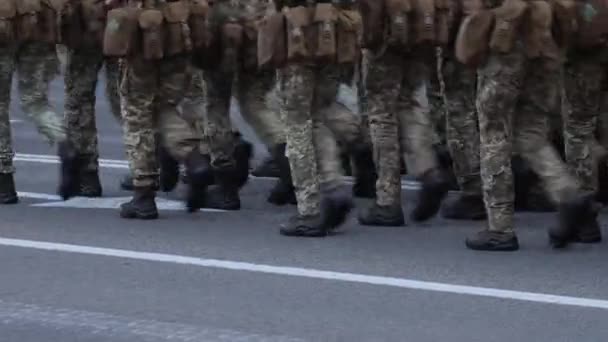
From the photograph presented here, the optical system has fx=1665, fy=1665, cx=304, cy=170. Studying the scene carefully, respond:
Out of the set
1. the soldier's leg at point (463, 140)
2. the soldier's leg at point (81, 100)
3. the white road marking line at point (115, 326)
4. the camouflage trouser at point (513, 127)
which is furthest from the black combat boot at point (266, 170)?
the white road marking line at point (115, 326)

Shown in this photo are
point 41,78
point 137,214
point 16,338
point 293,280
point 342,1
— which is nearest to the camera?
point 16,338

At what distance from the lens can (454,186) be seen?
36.0ft

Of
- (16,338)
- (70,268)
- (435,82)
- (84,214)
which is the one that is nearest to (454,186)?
(435,82)

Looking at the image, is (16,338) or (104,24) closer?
(16,338)

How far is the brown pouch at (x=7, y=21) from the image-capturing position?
10.4 m

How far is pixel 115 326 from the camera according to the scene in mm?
7492

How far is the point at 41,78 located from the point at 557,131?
338 cm

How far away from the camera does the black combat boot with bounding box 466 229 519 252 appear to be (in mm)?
9141

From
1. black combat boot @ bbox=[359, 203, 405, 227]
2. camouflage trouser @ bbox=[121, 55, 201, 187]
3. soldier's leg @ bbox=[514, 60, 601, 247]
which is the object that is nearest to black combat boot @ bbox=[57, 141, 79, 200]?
camouflage trouser @ bbox=[121, 55, 201, 187]

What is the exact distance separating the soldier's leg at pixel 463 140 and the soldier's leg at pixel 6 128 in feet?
9.19

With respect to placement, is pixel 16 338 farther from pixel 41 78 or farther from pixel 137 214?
A: pixel 41 78

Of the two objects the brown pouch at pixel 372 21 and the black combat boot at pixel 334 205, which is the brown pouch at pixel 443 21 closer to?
the brown pouch at pixel 372 21

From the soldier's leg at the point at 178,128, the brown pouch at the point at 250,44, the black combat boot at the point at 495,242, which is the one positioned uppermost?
the brown pouch at the point at 250,44

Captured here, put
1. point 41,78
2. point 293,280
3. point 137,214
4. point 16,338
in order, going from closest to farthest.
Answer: point 16,338 → point 293,280 → point 137,214 → point 41,78
